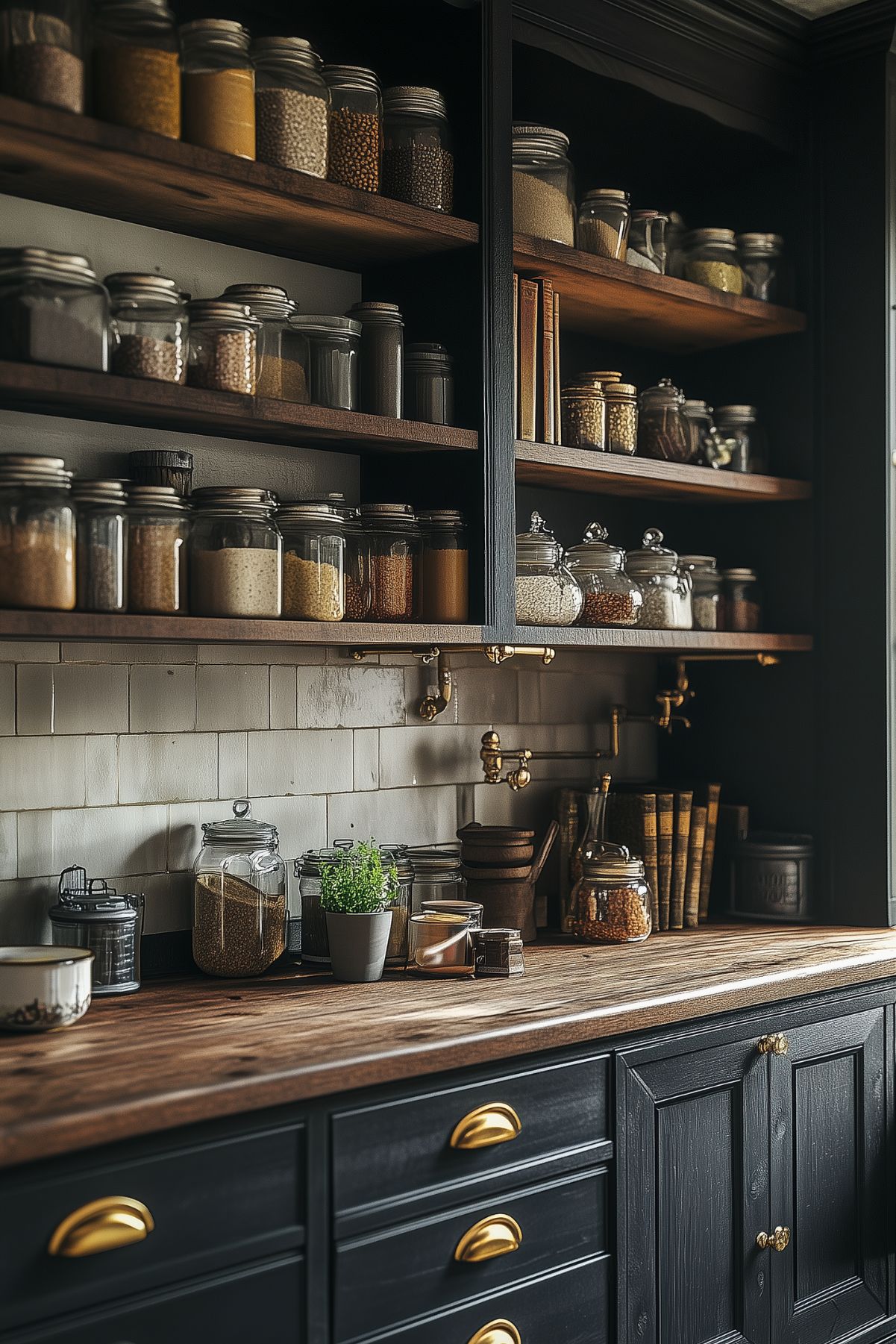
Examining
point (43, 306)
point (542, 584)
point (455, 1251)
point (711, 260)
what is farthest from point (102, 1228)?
point (711, 260)

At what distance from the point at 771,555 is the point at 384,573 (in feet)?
4.22

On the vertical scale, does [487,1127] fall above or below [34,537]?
below

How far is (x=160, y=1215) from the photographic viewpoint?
1.75 meters

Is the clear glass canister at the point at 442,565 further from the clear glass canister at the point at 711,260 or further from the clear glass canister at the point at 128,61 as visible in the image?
the clear glass canister at the point at 711,260

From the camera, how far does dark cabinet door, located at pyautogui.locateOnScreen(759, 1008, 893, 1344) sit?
268 centimetres

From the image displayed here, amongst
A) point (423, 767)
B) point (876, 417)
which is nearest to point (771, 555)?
point (876, 417)

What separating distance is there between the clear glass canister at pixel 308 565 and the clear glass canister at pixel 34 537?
0.43 metres

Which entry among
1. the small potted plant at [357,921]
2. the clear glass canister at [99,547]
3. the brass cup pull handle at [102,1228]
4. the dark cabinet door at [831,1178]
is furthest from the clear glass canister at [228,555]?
the dark cabinet door at [831,1178]

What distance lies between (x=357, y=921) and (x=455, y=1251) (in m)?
0.59

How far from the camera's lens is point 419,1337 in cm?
204

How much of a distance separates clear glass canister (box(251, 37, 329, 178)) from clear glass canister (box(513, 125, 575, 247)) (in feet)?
1.83

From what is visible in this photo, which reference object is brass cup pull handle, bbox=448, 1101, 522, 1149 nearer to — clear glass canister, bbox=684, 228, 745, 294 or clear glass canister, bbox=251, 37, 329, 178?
clear glass canister, bbox=251, 37, 329, 178

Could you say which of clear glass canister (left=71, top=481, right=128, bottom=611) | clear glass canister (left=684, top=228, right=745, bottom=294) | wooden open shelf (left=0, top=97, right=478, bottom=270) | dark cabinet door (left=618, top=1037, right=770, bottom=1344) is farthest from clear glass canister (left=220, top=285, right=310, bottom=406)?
dark cabinet door (left=618, top=1037, right=770, bottom=1344)

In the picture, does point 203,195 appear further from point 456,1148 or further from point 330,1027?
point 456,1148
